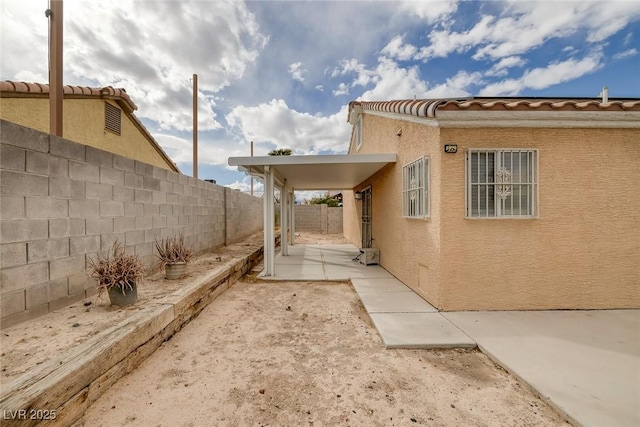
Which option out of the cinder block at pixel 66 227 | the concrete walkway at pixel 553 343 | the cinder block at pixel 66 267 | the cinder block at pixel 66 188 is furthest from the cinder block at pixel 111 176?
the concrete walkway at pixel 553 343

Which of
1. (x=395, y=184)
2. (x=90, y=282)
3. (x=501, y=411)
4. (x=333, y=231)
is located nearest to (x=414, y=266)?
(x=395, y=184)

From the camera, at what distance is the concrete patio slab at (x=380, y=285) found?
17.7 ft

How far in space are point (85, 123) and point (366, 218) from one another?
33.2 feet

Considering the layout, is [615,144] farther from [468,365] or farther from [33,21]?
[33,21]

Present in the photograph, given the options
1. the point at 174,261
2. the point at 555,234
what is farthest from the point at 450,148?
the point at 174,261

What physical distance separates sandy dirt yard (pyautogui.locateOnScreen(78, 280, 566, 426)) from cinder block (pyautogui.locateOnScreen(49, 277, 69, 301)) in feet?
4.92

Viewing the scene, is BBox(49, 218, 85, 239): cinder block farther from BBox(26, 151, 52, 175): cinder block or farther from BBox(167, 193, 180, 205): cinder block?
BBox(167, 193, 180, 205): cinder block

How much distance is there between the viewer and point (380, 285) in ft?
18.8

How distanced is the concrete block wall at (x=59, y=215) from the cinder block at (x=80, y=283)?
0.01 meters

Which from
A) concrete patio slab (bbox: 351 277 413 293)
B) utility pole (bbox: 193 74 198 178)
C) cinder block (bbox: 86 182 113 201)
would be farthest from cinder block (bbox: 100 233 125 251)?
utility pole (bbox: 193 74 198 178)

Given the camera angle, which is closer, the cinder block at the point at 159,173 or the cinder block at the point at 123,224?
the cinder block at the point at 123,224

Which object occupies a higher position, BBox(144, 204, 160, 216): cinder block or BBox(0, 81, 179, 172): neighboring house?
BBox(0, 81, 179, 172): neighboring house

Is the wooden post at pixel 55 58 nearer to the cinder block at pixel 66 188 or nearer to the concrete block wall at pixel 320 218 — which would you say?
the cinder block at pixel 66 188

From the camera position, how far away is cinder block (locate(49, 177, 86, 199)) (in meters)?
3.22
